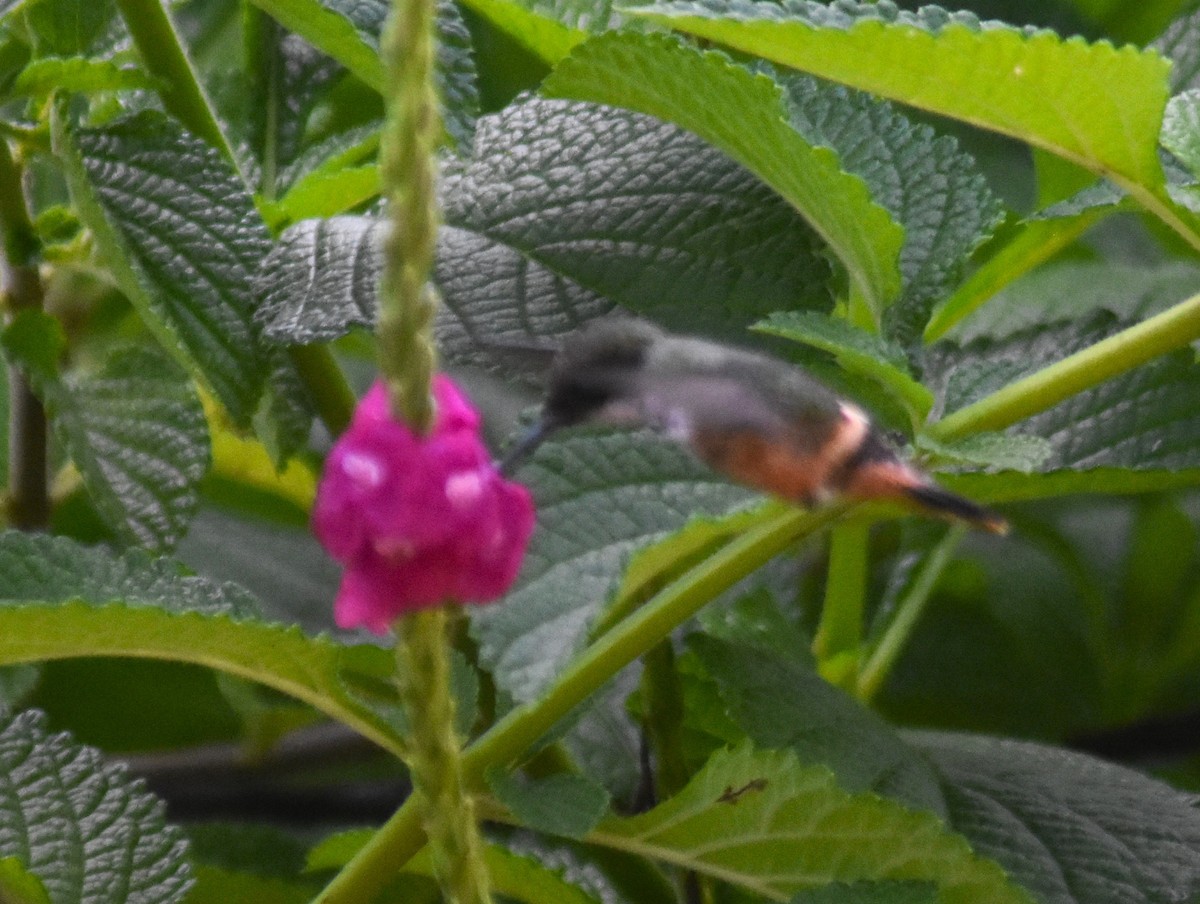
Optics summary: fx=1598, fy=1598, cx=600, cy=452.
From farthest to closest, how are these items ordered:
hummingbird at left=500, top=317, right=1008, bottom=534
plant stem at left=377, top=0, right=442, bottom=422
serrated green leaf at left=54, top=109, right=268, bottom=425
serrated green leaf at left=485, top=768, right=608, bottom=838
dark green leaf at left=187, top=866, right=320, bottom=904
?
dark green leaf at left=187, top=866, right=320, bottom=904, serrated green leaf at left=54, top=109, right=268, bottom=425, serrated green leaf at left=485, top=768, right=608, bottom=838, hummingbird at left=500, top=317, right=1008, bottom=534, plant stem at left=377, top=0, right=442, bottom=422

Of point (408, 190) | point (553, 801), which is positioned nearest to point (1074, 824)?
point (553, 801)

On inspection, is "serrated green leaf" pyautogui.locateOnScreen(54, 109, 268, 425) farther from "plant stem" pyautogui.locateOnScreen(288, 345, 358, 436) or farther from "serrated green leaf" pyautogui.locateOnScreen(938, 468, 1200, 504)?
"serrated green leaf" pyautogui.locateOnScreen(938, 468, 1200, 504)

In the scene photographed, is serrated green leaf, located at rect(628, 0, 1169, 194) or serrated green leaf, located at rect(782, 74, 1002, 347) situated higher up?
serrated green leaf, located at rect(628, 0, 1169, 194)

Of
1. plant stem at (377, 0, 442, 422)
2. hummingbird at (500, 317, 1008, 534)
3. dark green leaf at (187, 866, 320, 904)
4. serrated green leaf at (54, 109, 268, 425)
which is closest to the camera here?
plant stem at (377, 0, 442, 422)

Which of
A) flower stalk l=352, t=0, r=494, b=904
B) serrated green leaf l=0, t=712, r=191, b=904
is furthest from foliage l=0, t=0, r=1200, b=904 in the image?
flower stalk l=352, t=0, r=494, b=904

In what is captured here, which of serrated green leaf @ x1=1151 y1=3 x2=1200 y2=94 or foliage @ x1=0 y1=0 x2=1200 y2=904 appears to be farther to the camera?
serrated green leaf @ x1=1151 y1=3 x2=1200 y2=94

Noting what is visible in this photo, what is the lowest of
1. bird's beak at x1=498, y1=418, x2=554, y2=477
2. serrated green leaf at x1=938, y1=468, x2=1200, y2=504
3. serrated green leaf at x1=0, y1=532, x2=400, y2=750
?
serrated green leaf at x1=0, y1=532, x2=400, y2=750

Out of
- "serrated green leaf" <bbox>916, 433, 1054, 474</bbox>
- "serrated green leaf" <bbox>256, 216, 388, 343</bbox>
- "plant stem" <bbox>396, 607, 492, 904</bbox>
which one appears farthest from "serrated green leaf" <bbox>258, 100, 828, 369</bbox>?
"plant stem" <bbox>396, 607, 492, 904</bbox>
